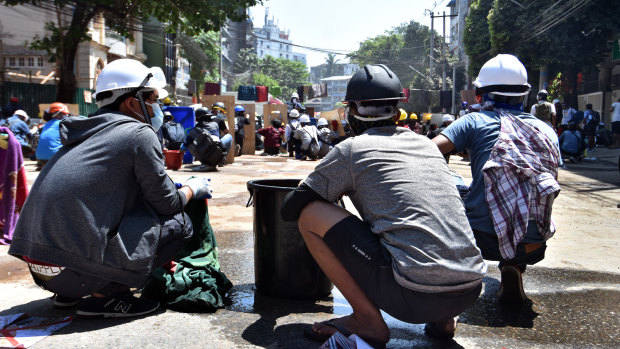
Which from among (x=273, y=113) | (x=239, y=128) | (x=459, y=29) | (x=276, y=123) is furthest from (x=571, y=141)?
(x=459, y=29)

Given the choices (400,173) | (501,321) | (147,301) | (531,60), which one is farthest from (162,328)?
(531,60)

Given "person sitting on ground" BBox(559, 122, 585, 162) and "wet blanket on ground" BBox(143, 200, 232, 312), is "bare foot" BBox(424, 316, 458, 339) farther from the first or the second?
"person sitting on ground" BBox(559, 122, 585, 162)

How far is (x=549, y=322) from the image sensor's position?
3.33 m

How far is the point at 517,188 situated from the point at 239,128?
14657 millimetres

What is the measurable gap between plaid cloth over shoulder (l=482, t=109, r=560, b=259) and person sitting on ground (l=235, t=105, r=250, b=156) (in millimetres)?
14149

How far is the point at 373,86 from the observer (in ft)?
9.21

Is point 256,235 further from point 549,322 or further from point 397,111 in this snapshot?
point 549,322

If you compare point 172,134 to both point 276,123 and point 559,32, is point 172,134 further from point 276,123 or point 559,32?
point 559,32

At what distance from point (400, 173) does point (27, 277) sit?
116 inches

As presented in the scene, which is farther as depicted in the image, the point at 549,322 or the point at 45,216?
the point at 549,322

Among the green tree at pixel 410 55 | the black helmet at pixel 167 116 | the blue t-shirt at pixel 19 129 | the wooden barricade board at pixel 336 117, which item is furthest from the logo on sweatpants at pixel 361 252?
the green tree at pixel 410 55

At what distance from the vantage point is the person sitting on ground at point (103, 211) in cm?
281

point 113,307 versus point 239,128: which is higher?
point 239,128

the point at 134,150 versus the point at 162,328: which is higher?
the point at 134,150
